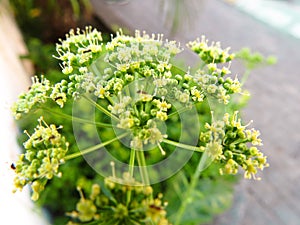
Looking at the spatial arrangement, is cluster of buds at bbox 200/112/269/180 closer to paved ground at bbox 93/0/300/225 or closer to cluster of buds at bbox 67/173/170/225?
cluster of buds at bbox 67/173/170/225

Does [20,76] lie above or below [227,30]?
below

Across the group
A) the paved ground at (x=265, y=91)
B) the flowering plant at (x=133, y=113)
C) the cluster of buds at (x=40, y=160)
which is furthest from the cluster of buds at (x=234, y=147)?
the paved ground at (x=265, y=91)

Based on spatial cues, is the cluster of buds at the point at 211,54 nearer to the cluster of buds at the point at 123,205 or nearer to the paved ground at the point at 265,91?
the cluster of buds at the point at 123,205

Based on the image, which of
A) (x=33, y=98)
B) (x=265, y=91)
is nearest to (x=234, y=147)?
(x=33, y=98)

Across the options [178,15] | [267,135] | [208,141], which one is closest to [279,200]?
[267,135]

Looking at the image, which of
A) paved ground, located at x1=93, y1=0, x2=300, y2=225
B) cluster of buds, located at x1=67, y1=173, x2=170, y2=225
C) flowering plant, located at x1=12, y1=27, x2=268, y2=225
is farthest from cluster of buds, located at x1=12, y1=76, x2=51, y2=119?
paved ground, located at x1=93, y1=0, x2=300, y2=225

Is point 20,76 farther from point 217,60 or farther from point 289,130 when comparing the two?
point 289,130

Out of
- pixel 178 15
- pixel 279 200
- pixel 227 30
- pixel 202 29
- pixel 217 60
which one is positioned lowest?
pixel 217 60

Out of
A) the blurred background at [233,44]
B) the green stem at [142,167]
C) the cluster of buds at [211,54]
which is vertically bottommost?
the green stem at [142,167]

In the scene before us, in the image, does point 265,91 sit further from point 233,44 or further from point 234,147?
point 234,147
